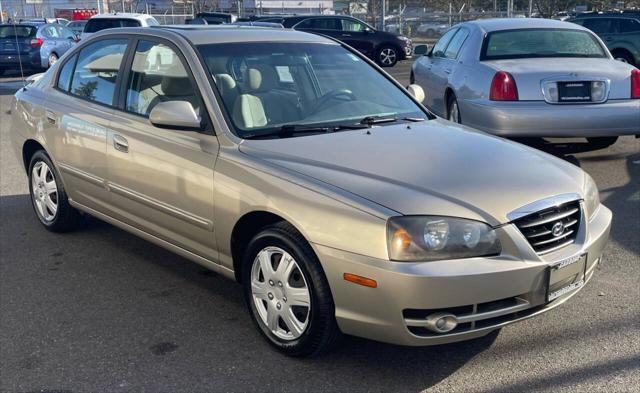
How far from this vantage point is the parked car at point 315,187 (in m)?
3.18

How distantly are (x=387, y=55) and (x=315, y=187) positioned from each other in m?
20.0

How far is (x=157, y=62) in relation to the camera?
464cm

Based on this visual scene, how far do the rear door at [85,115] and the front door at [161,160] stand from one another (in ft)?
0.53

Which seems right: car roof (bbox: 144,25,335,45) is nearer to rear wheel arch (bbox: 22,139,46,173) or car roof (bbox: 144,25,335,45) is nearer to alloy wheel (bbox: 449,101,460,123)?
rear wheel arch (bbox: 22,139,46,173)

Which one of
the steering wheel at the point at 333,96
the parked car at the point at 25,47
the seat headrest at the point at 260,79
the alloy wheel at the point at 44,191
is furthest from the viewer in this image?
the parked car at the point at 25,47

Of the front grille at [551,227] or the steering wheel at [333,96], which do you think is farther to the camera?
the steering wheel at [333,96]

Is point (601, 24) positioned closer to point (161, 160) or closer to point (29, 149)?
point (29, 149)

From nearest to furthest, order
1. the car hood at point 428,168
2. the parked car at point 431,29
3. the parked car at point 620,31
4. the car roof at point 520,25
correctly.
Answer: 1. the car hood at point 428,168
2. the car roof at point 520,25
3. the parked car at point 620,31
4. the parked car at point 431,29

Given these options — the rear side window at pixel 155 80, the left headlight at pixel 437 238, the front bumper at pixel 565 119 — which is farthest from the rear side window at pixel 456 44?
the left headlight at pixel 437 238

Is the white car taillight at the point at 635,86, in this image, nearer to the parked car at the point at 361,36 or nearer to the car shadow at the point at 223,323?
the car shadow at the point at 223,323

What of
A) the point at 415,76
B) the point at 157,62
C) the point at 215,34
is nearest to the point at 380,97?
the point at 215,34

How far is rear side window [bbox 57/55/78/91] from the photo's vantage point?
18.1 feet

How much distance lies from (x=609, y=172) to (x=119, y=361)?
5.77 meters

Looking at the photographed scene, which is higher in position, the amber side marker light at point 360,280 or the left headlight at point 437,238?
the left headlight at point 437,238
